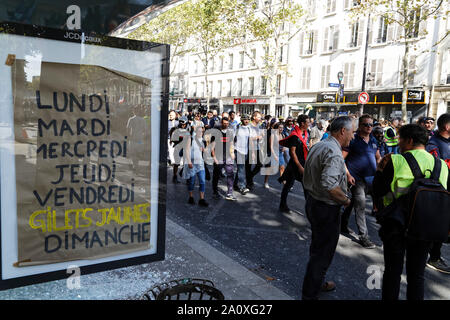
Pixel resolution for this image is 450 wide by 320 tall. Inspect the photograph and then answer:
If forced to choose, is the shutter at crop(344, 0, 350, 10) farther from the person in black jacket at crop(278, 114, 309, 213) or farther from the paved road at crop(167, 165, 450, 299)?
the person in black jacket at crop(278, 114, 309, 213)

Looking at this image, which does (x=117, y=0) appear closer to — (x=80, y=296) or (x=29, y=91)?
(x=29, y=91)

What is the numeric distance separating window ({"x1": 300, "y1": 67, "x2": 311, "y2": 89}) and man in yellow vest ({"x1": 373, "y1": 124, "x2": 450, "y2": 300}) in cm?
3109

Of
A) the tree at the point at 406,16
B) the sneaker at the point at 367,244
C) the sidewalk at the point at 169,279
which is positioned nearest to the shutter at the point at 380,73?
the tree at the point at 406,16

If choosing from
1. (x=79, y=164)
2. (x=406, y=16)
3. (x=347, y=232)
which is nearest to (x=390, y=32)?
(x=406, y=16)

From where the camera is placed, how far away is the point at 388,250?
300 centimetres

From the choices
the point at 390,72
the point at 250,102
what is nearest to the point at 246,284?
the point at 390,72

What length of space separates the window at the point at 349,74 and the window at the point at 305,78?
392 centimetres

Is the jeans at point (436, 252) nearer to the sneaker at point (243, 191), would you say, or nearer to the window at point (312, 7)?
the sneaker at point (243, 191)

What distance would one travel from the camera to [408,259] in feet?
9.75

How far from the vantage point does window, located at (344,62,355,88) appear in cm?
2914

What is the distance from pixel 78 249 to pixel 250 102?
38.1 metres

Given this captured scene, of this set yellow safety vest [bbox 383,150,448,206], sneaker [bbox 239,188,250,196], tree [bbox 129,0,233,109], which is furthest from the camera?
tree [bbox 129,0,233,109]

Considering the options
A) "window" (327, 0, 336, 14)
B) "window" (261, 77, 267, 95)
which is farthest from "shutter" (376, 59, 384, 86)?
"window" (261, 77, 267, 95)

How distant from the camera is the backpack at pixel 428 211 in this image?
2781 mm
